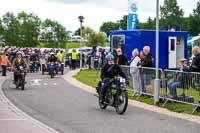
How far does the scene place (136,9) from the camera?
102 feet

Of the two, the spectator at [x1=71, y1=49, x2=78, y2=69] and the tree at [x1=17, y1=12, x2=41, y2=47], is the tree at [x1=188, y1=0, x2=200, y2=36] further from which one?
the spectator at [x1=71, y1=49, x2=78, y2=69]

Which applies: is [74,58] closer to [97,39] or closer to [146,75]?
[146,75]

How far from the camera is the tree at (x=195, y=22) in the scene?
383 feet

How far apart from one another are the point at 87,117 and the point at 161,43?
56.9 ft

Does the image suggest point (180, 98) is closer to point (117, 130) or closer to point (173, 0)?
point (117, 130)

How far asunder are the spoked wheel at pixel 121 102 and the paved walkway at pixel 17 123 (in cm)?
258

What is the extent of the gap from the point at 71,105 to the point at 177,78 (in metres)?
3.52

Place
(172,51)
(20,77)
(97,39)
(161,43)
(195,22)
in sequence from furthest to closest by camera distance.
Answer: (195,22)
(97,39)
(172,51)
(161,43)
(20,77)

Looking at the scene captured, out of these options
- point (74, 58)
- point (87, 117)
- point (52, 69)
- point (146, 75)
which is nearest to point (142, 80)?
point (146, 75)

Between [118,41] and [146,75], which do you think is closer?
[146,75]

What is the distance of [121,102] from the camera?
15711 mm

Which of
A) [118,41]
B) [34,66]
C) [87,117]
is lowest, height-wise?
[87,117]

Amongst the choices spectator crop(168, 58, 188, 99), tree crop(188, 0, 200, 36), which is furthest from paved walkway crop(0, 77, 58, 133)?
tree crop(188, 0, 200, 36)

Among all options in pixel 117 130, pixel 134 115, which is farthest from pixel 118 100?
pixel 117 130
